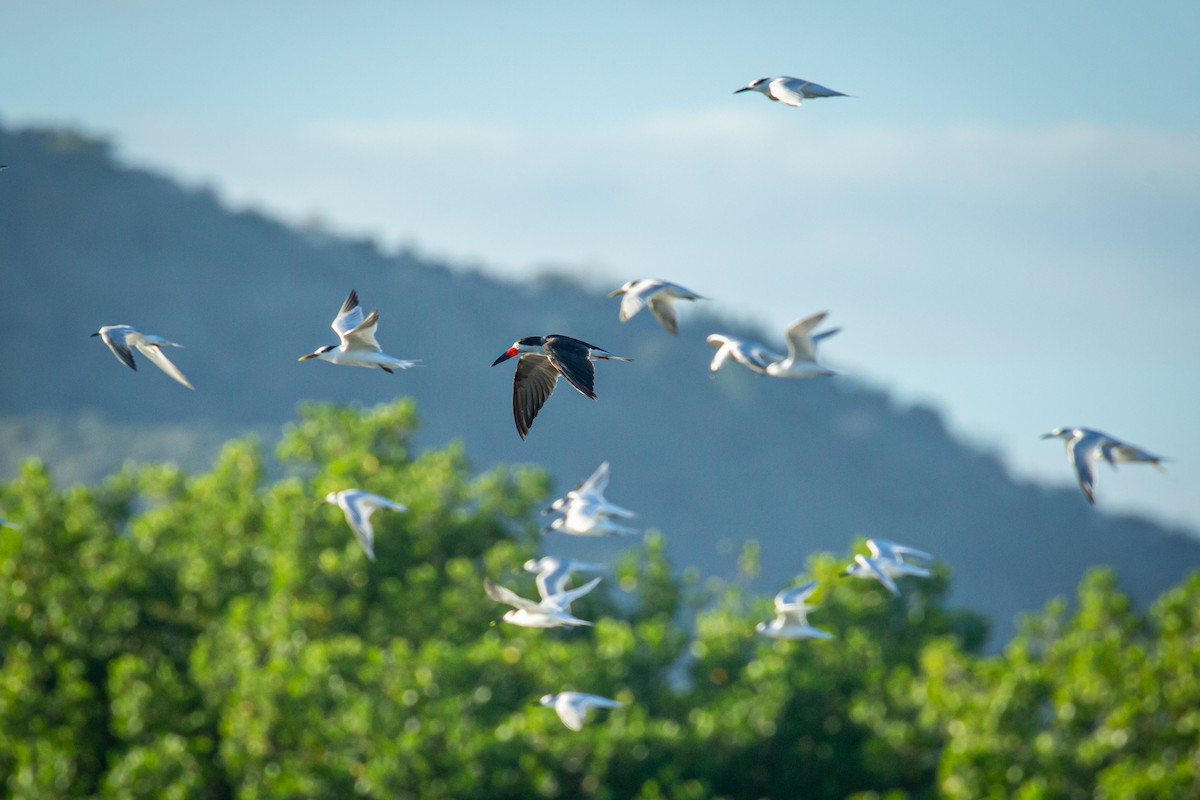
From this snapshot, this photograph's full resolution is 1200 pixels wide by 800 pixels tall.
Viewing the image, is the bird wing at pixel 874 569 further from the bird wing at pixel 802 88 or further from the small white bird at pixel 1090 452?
the bird wing at pixel 802 88

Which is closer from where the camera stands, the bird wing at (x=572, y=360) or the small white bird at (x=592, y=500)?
the bird wing at (x=572, y=360)

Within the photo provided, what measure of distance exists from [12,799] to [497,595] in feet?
47.5

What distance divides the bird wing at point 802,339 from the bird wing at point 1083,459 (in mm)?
2001

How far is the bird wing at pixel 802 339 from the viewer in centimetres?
1143

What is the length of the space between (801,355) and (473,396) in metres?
97.9

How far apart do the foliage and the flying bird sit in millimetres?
7897

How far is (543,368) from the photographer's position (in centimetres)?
1314

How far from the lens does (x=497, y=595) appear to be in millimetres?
12273

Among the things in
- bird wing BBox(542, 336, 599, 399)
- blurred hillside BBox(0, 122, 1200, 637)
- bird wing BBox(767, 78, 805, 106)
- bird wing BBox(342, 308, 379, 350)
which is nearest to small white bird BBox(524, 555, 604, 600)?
bird wing BBox(542, 336, 599, 399)

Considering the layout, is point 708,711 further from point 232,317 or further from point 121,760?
point 232,317

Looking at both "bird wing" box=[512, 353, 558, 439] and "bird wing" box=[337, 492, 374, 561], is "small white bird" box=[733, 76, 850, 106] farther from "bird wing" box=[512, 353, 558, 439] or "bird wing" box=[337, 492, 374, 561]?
"bird wing" box=[337, 492, 374, 561]

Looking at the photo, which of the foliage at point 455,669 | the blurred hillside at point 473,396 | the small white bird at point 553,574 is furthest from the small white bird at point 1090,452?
the blurred hillside at point 473,396

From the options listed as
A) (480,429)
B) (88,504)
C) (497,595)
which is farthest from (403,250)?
(497,595)

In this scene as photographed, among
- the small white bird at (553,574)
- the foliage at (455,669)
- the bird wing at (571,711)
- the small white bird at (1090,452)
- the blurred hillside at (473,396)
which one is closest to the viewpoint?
the small white bird at (1090,452)
